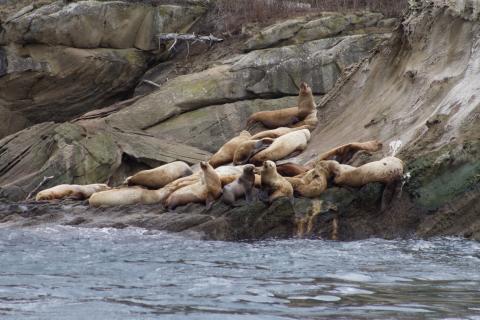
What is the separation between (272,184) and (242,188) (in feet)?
1.44

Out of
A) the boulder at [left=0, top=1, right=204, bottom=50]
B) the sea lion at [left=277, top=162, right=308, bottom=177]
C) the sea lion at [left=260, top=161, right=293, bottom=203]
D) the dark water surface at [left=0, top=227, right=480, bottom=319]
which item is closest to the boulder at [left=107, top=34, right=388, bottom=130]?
the boulder at [left=0, top=1, right=204, bottom=50]

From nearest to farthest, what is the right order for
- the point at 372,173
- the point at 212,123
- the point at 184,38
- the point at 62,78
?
the point at 372,173 → the point at 212,123 → the point at 62,78 → the point at 184,38

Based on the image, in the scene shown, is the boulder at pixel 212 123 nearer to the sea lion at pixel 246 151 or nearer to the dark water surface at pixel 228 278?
the sea lion at pixel 246 151

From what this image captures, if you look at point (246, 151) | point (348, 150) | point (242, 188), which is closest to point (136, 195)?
point (246, 151)

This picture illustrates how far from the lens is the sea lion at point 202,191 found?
11.8 metres

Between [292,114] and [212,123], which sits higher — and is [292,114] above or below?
above

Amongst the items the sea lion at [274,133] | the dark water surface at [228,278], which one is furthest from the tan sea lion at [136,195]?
the sea lion at [274,133]

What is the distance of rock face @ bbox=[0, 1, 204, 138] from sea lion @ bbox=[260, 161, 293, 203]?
1520 centimetres

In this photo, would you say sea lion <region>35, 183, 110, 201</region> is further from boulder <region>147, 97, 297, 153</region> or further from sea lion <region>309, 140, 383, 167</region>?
boulder <region>147, 97, 297, 153</region>

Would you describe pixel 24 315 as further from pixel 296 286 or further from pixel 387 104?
pixel 387 104

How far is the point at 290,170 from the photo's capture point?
12.4 meters

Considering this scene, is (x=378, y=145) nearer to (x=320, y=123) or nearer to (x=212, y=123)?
(x=320, y=123)

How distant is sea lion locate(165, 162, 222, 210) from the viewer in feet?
38.7

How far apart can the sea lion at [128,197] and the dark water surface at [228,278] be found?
1.21 metres
